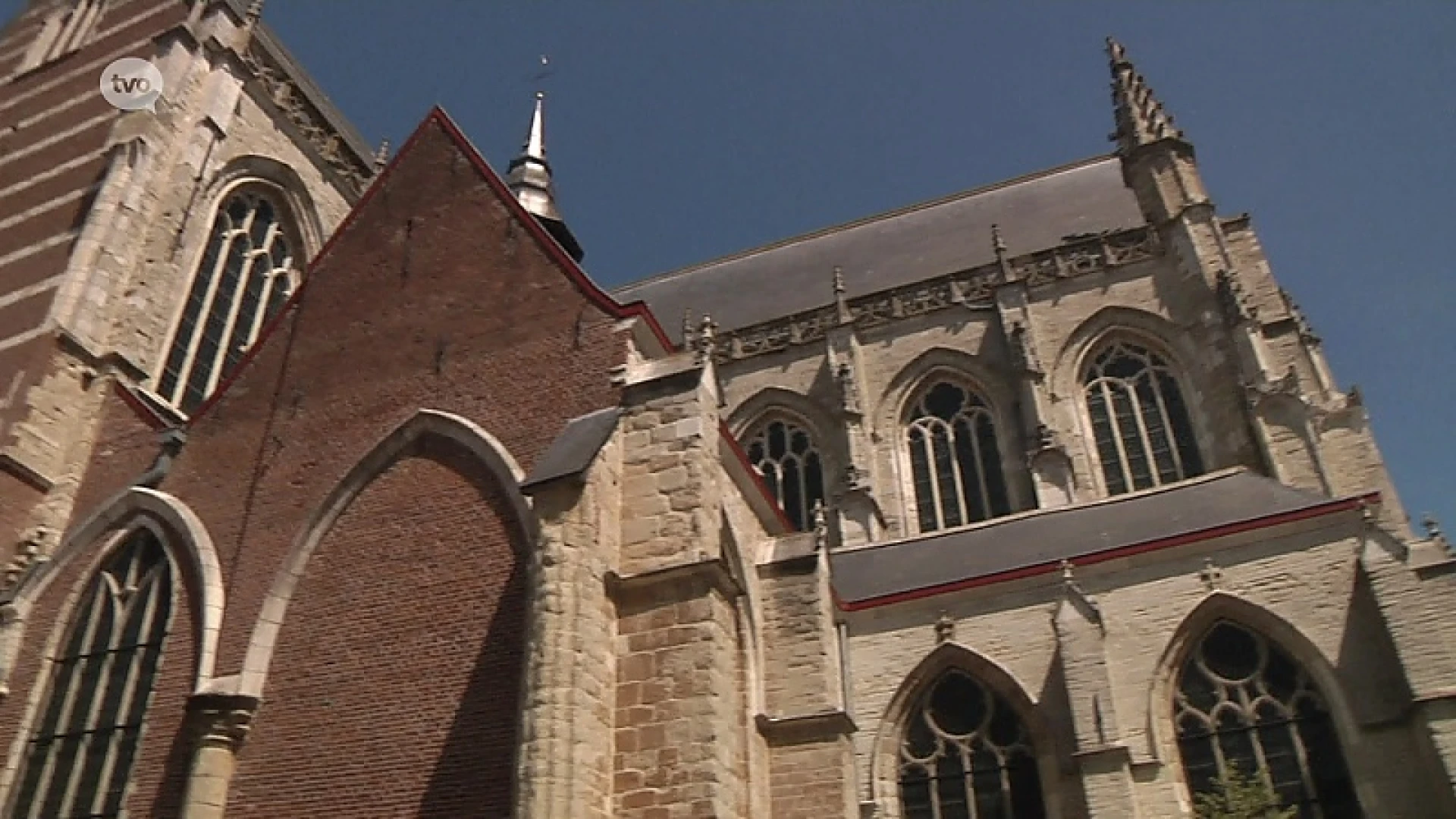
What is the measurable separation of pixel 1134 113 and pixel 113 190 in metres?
16.3

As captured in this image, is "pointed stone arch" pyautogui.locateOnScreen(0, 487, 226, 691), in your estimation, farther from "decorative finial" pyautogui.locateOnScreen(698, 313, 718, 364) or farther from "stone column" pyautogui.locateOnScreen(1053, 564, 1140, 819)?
"stone column" pyautogui.locateOnScreen(1053, 564, 1140, 819)

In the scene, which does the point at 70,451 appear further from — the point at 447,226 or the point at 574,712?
the point at 574,712

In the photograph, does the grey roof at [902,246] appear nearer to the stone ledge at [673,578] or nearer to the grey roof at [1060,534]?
the grey roof at [1060,534]

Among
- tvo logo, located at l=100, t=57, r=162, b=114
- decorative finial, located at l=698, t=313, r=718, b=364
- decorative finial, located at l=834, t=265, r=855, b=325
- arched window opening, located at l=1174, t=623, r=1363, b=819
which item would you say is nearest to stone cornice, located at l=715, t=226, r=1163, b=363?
decorative finial, located at l=834, t=265, r=855, b=325

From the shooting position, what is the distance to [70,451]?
37.1ft

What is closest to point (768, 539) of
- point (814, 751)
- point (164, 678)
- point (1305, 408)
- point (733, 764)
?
point (814, 751)

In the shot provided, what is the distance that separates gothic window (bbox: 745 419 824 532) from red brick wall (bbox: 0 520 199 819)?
1053 centimetres

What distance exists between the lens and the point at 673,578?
6746mm

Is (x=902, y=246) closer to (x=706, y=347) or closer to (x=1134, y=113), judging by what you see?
(x=1134, y=113)

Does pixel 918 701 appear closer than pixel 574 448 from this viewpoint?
No

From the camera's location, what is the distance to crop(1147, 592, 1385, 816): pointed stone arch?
958 centimetres

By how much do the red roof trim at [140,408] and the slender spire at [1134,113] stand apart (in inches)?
612

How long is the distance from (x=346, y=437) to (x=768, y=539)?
147 inches

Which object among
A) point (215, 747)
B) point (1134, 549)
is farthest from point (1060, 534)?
point (215, 747)
